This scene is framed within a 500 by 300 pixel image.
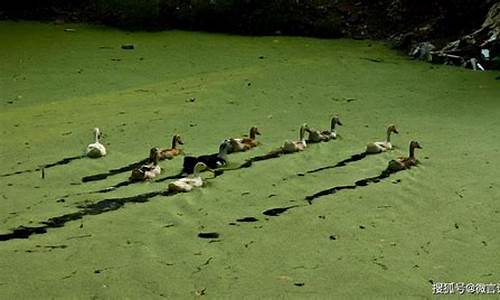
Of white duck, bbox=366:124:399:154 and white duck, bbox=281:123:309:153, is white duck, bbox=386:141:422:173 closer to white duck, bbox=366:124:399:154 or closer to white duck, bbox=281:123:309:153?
white duck, bbox=366:124:399:154

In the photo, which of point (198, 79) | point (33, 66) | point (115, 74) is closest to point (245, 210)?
point (198, 79)

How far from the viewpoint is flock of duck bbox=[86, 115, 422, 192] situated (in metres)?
3.38

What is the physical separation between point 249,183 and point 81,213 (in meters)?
0.74

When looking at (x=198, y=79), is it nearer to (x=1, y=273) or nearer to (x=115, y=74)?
(x=115, y=74)

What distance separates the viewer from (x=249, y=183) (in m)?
3.33

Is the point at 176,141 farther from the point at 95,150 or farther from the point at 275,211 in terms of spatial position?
the point at 275,211

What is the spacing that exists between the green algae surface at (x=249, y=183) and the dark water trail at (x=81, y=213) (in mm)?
36

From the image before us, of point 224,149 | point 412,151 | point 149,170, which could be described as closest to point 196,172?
point 149,170

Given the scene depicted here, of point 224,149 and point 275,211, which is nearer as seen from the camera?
point 275,211

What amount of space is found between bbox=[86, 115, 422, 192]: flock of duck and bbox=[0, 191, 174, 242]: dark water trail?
140mm

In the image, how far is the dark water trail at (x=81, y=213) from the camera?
2.76m

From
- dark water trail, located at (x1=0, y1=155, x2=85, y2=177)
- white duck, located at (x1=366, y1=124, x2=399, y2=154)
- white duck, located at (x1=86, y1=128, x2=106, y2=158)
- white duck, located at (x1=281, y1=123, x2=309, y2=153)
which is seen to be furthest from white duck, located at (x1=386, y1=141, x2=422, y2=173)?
dark water trail, located at (x1=0, y1=155, x2=85, y2=177)

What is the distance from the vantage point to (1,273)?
7.88ft

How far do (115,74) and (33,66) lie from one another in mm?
718
